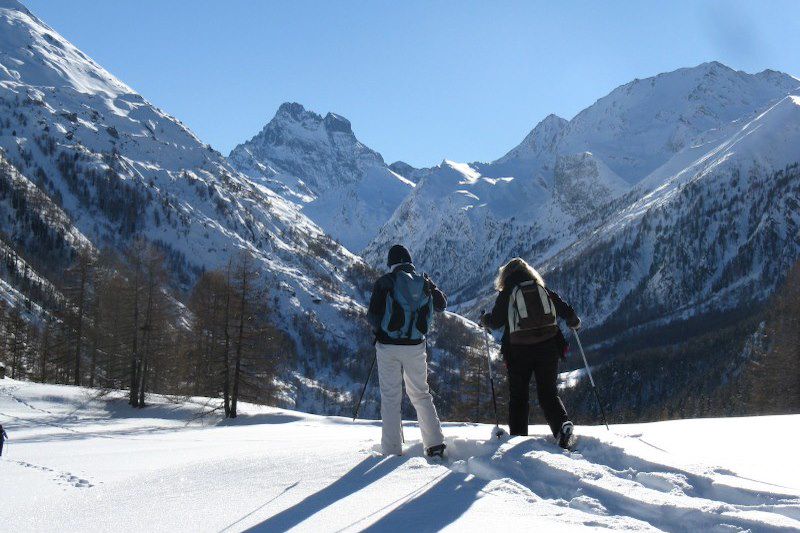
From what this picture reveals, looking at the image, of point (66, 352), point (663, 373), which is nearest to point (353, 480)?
point (66, 352)

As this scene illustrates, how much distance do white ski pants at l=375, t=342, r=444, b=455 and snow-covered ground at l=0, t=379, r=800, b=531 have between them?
0.33 m

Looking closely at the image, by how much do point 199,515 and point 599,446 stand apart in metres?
4.05

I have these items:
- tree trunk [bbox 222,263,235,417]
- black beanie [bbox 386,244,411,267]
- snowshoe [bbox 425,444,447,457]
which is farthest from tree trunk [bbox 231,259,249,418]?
snowshoe [bbox 425,444,447,457]

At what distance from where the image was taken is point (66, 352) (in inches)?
1542

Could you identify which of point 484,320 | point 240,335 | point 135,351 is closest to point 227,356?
point 240,335

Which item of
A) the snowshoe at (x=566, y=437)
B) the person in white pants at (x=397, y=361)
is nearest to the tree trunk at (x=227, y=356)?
the person in white pants at (x=397, y=361)

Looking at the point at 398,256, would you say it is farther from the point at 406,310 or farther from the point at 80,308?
the point at 80,308

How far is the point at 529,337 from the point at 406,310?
1.61 meters

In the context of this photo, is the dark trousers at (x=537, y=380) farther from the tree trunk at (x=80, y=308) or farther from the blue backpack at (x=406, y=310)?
the tree trunk at (x=80, y=308)

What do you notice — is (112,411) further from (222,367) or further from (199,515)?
(199,515)

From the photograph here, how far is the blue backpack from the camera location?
23.2ft

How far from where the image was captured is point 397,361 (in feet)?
23.7

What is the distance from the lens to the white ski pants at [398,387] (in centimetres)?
707

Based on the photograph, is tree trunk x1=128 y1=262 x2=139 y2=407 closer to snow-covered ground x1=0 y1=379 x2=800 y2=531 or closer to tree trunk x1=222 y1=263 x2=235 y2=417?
tree trunk x1=222 y1=263 x2=235 y2=417
